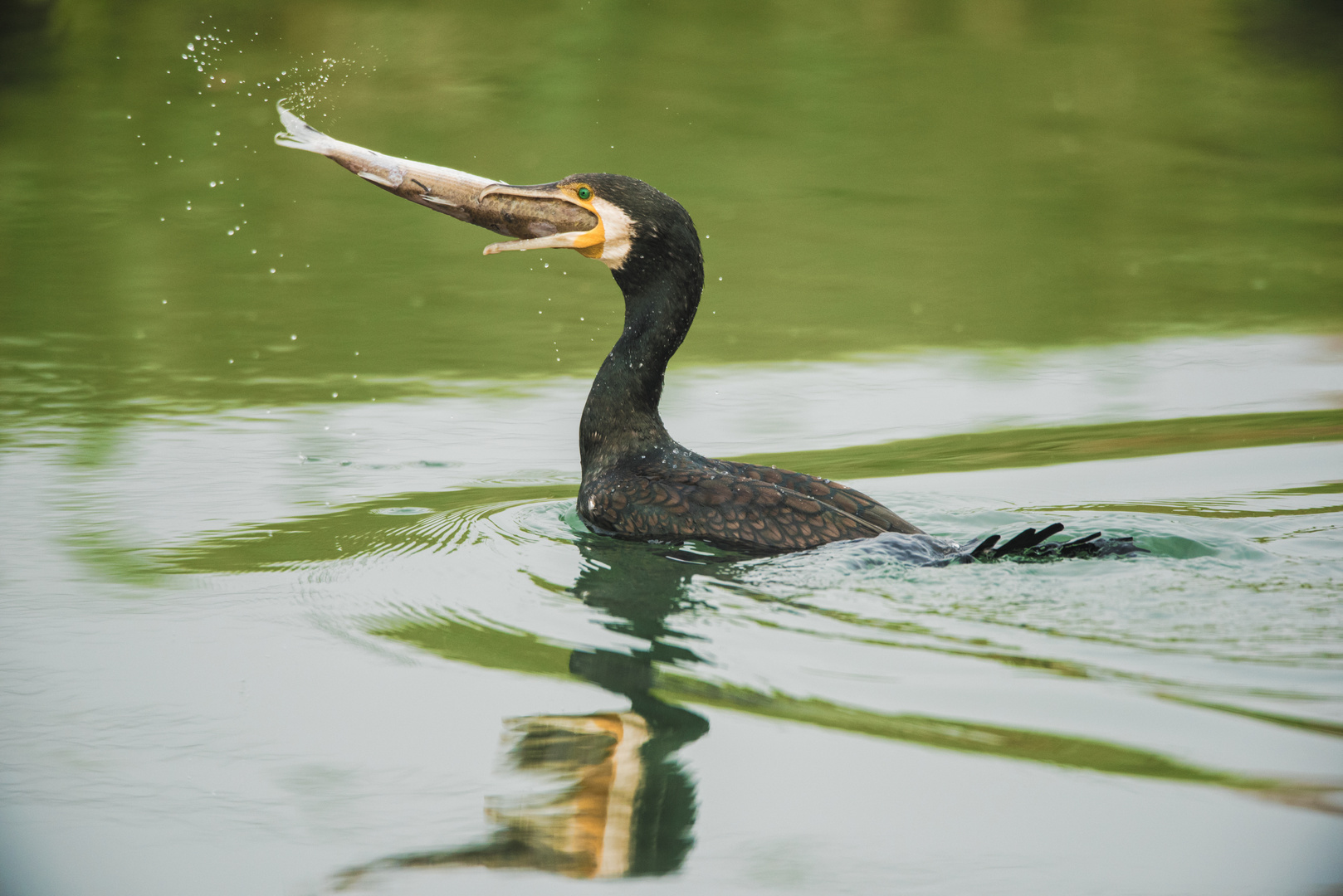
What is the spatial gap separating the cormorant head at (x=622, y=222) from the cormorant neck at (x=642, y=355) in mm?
15

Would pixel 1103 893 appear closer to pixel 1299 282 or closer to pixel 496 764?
pixel 496 764

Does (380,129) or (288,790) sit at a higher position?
(380,129)

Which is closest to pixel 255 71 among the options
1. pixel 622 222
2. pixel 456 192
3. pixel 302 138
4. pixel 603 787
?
pixel 302 138

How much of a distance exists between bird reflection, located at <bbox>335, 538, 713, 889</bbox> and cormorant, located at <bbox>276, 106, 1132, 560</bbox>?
2.38ft

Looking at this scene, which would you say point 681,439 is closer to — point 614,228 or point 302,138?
point 614,228

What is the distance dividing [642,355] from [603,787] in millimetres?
2364

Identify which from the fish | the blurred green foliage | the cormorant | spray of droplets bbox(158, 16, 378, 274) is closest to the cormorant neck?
the cormorant

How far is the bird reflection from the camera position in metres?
2.91

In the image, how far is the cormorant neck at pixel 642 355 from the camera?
5.26 metres

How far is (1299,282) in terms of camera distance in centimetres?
948

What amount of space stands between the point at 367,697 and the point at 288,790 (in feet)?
1.77

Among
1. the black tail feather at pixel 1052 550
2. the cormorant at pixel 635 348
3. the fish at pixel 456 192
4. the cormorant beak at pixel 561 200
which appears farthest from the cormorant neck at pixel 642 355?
the black tail feather at pixel 1052 550

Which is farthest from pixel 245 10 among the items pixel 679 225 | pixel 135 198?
pixel 679 225

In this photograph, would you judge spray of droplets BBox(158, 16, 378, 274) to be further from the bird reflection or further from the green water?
the bird reflection
